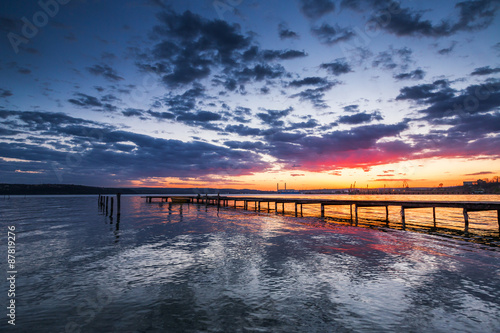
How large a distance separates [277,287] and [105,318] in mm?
5242

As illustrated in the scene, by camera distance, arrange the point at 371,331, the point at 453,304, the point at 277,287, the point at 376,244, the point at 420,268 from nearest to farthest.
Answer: the point at 371,331
the point at 453,304
the point at 277,287
the point at 420,268
the point at 376,244

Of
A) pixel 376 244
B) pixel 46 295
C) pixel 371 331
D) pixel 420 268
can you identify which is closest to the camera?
pixel 371 331

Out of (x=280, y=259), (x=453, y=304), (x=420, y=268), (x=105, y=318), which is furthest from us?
(x=280, y=259)

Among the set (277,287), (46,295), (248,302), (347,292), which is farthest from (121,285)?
(347,292)

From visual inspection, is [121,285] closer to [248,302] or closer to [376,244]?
[248,302]

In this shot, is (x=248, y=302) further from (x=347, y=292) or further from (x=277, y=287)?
(x=347, y=292)

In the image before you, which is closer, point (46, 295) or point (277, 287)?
point (46, 295)

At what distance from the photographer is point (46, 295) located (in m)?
8.04

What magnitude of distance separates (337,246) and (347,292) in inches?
320

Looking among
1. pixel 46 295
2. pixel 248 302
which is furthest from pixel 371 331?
pixel 46 295

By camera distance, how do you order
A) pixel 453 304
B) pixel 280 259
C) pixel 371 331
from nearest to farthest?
pixel 371 331, pixel 453 304, pixel 280 259

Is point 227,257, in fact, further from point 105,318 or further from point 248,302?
point 105,318

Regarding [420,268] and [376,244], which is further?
[376,244]

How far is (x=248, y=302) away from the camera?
7.44 meters
